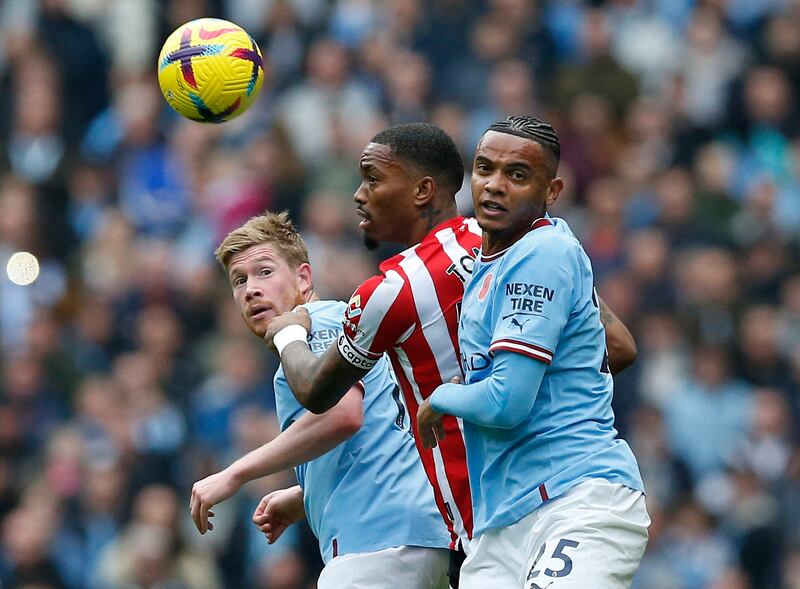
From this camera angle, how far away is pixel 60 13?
626 inches

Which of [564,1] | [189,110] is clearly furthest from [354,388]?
[564,1]

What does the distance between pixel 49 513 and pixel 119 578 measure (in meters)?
0.79

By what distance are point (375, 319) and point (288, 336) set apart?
0.55 metres

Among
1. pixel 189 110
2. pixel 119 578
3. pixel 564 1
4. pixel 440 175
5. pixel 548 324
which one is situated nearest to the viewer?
pixel 548 324

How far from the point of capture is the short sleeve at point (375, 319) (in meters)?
5.85

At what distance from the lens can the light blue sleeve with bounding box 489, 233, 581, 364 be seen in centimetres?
541

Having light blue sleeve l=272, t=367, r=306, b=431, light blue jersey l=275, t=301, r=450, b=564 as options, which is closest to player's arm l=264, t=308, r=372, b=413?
light blue jersey l=275, t=301, r=450, b=564

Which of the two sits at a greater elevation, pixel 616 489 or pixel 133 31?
pixel 133 31

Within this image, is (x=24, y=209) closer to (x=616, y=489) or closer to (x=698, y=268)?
(x=698, y=268)

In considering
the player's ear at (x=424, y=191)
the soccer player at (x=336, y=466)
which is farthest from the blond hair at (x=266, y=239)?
the player's ear at (x=424, y=191)

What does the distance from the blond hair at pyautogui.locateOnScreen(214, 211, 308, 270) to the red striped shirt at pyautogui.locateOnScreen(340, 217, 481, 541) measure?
2.82 ft

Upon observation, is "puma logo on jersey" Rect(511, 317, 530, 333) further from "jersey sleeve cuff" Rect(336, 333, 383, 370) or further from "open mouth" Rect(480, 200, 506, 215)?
"jersey sleeve cuff" Rect(336, 333, 383, 370)

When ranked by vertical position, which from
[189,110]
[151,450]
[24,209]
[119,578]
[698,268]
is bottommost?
[119,578]

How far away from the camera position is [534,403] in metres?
5.58
